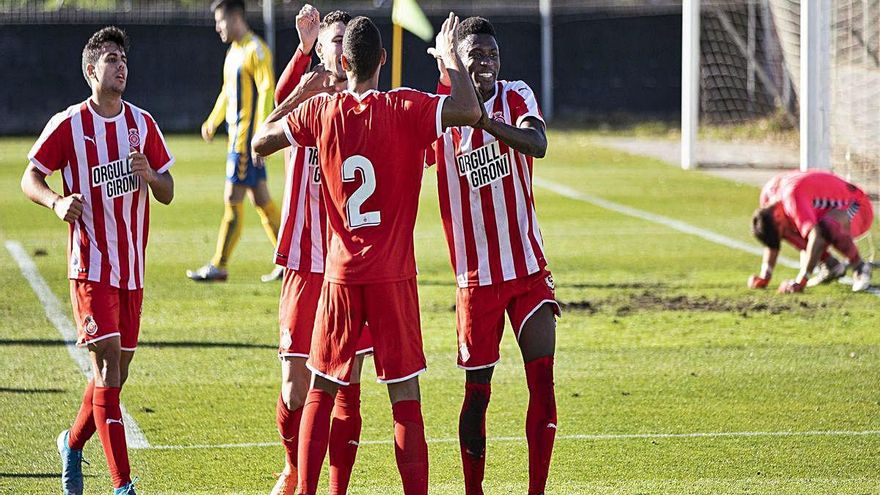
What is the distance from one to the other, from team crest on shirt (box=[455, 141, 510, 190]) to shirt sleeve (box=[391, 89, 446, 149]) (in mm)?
757

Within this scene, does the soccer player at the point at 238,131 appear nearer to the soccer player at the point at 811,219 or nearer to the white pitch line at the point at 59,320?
the white pitch line at the point at 59,320

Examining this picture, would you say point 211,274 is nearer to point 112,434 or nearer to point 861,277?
point 861,277

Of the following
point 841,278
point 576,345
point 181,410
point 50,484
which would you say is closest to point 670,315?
point 576,345

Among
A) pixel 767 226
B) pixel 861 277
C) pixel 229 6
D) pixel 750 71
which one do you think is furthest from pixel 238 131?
pixel 750 71

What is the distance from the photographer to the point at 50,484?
6.30 meters

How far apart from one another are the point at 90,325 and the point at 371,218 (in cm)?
143

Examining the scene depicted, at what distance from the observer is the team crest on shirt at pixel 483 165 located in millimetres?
5922

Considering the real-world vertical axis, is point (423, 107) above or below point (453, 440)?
above

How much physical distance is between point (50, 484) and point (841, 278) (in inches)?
310

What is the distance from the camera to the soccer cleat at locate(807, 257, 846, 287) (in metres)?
11.6

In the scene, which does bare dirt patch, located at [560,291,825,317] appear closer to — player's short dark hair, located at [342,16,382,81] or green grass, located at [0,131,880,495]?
green grass, located at [0,131,880,495]

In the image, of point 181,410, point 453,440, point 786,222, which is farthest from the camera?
point 786,222

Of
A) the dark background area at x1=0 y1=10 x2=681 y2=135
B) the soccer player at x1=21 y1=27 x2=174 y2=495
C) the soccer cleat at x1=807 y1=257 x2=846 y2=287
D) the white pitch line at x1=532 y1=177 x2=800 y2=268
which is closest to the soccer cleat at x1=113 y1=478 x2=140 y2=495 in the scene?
the soccer player at x1=21 y1=27 x2=174 y2=495

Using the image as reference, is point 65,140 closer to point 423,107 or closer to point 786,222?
point 423,107
